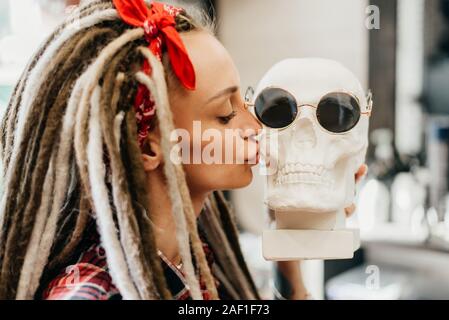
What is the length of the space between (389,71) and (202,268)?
884 mm

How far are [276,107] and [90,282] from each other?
35 centimetres

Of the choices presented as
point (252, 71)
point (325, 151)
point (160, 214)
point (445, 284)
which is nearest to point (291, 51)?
point (252, 71)

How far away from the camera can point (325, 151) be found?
75cm

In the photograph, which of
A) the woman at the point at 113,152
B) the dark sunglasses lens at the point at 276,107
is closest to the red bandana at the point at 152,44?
the woman at the point at 113,152

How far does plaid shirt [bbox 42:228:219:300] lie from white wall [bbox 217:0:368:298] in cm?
27

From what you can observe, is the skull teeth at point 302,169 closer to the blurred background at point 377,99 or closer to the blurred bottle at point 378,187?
the blurred background at point 377,99

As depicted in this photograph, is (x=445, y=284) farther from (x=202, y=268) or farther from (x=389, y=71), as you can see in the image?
(x=202, y=268)

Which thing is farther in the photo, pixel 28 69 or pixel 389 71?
pixel 389 71

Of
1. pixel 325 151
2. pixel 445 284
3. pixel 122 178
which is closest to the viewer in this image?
pixel 122 178

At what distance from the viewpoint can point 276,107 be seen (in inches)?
29.3

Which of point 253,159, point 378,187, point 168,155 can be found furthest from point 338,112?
point 378,187

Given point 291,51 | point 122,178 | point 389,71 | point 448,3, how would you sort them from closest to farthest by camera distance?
1. point 122,178
2. point 291,51
3. point 389,71
4. point 448,3

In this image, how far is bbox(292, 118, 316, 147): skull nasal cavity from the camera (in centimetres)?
75

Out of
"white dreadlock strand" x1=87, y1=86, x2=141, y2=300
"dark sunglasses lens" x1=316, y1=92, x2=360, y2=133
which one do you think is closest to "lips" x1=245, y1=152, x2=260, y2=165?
"dark sunglasses lens" x1=316, y1=92, x2=360, y2=133
